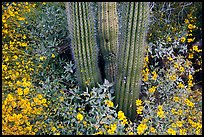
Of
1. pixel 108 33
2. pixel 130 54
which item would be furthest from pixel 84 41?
pixel 130 54

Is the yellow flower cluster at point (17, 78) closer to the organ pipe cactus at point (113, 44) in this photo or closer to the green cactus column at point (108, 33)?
the organ pipe cactus at point (113, 44)

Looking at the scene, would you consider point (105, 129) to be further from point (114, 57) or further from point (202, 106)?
point (202, 106)

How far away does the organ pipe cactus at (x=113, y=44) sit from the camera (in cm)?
322

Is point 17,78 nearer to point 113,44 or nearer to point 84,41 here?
point 84,41

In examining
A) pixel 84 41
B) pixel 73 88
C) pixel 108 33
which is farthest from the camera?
pixel 73 88

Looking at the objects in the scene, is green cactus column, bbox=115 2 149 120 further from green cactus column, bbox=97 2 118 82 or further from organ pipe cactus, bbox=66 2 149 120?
green cactus column, bbox=97 2 118 82

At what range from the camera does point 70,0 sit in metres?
3.32

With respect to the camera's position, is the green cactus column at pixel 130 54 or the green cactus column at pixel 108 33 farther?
the green cactus column at pixel 108 33

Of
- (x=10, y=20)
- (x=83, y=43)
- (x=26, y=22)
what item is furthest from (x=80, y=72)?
(x=10, y=20)

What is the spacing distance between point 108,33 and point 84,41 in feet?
1.01

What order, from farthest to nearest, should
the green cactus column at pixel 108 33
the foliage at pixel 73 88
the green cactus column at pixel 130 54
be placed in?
the green cactus column at pixel 108 33 → the foliage at pixel 73 88 → the green cactus column at pixel 130 54

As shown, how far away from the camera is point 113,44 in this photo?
372 centimetres

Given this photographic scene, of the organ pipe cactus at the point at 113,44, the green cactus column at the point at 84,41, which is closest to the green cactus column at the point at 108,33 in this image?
the organ pipe cactus at the point at 113,44

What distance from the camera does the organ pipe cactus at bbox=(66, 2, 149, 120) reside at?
127 inches
